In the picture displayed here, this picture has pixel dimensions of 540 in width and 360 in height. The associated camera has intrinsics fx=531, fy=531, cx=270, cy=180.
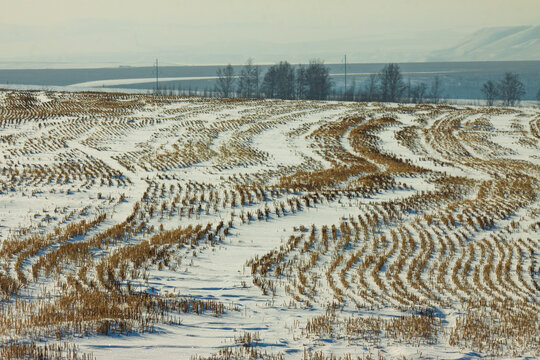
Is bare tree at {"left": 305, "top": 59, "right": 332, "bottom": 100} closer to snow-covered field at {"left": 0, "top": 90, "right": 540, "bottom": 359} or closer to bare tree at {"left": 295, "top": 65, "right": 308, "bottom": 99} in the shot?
bare tree at {"left": 295, "top": 65, "right": 308, "bottom": 99}

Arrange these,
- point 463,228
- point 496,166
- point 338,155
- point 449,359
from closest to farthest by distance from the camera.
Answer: point 449,359 < point 463,228 < point 496,166 < point 338,155

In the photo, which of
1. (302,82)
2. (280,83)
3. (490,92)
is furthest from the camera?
(280,83)

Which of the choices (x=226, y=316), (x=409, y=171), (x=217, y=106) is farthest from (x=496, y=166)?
(x=217, y=106)

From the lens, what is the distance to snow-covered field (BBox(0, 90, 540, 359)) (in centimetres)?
758

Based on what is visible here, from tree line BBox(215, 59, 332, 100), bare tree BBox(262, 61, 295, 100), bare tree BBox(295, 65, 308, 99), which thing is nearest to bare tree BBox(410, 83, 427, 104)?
tree line BBox(215, 59, 332, 100)

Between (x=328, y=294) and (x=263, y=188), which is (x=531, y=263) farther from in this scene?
(x=263, y=188)

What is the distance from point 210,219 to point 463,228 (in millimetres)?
7687

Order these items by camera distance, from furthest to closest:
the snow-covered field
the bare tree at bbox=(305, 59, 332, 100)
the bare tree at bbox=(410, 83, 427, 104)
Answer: the bare tree at bbox=(305, 59, 332, 100) < the bare tree at bbox=(410, 83, 427, 104) < the snow-covered field

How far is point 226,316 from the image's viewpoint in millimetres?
8766

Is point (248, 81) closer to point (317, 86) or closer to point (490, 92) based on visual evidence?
point (317, 86)

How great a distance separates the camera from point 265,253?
42.7ft

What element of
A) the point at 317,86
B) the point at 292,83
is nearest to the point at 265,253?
the point at 317,86

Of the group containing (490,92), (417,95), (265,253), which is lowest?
(265,253)

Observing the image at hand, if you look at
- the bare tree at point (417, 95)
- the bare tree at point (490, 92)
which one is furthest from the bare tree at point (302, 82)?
the bare tree at point (490, 92)
